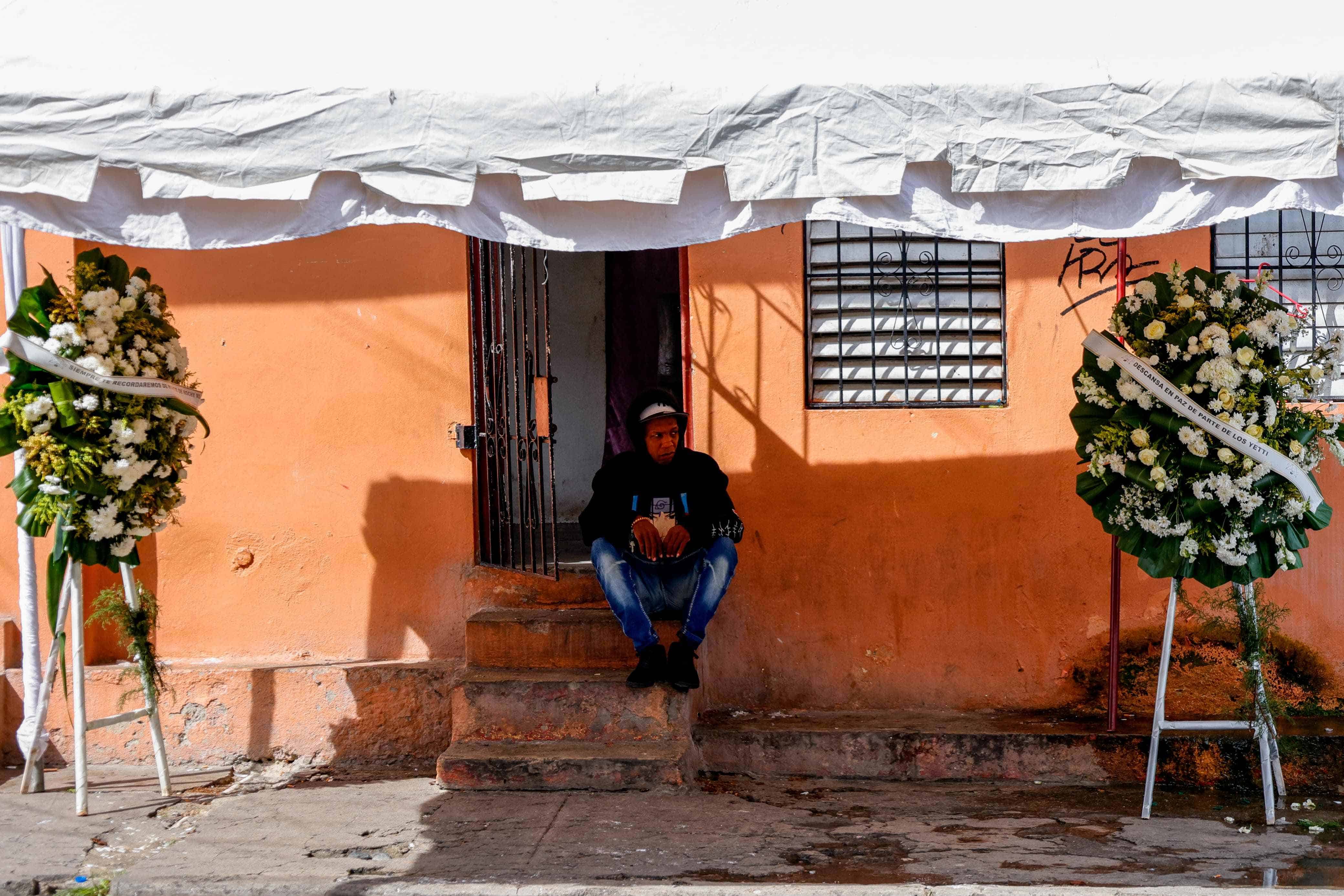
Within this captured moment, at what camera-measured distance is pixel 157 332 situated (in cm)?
458

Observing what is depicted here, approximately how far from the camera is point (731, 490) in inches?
221

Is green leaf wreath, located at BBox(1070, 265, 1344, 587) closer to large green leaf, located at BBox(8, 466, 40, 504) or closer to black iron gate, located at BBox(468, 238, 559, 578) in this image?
black iron gate, located at BBox(468, 238, 559, 578)

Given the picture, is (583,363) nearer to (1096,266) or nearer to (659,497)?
(659,497)

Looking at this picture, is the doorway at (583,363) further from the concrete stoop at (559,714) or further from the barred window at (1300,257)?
the barred window at (1300,257)

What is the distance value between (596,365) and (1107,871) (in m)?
4.76

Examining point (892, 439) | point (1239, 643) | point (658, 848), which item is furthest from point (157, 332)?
point (1239, 643)

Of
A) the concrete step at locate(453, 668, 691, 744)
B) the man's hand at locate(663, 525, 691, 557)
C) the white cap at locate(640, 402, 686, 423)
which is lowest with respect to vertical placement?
the concrete step at locate(453, 668, 691, 744)

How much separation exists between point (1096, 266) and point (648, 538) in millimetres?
2343

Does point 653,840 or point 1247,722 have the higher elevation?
point 1247,722

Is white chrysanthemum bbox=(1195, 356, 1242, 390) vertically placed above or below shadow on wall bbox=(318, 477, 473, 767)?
above

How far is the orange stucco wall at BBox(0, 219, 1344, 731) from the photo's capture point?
18.0ft

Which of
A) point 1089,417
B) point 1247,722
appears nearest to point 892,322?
point 1089,417

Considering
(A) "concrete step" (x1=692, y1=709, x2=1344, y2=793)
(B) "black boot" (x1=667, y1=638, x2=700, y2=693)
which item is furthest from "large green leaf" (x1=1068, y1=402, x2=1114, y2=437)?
(B) "black boot" (x1=667, y1=638, x2=700, y2=693)

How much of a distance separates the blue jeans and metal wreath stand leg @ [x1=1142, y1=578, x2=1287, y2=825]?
1714mm
